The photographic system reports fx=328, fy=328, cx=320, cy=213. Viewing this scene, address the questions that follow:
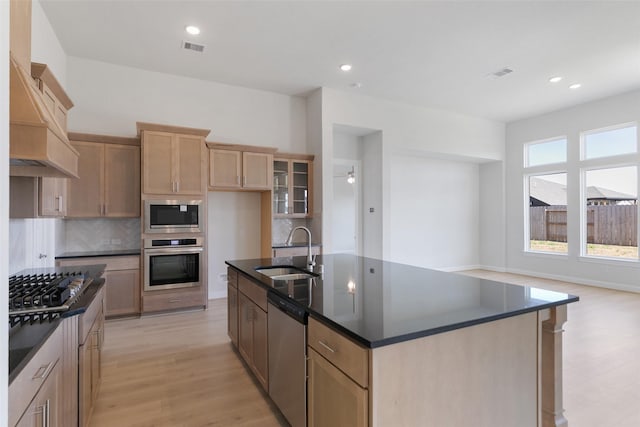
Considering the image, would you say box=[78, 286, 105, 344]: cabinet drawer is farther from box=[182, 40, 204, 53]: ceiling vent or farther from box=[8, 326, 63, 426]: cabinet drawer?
box=[182, 40, 204, 53]: ceiling vent

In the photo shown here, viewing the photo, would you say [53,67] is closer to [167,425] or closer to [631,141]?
[167,425]

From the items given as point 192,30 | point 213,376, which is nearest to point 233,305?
point 213,376

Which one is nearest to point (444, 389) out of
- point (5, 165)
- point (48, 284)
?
point (5, 165)

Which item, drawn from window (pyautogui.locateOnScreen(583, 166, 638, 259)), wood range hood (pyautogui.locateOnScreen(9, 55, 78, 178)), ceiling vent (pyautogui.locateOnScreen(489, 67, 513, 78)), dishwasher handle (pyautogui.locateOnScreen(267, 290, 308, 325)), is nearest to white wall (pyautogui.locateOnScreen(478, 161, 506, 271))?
window (pyautogui.locateOnScreen(583, 166, 638, 259))

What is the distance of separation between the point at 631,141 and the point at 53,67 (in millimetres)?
8691

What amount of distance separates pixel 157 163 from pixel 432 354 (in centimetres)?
399

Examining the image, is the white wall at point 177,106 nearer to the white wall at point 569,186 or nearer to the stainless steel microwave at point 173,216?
the stainless steel microwave at point 173,216

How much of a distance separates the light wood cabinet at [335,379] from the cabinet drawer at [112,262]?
326cm

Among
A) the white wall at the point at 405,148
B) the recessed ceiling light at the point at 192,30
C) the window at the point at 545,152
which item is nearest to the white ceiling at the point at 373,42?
the recessed ceiling light at the point at 192,30

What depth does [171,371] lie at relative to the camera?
2.74 meters

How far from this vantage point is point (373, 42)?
4.00 meters

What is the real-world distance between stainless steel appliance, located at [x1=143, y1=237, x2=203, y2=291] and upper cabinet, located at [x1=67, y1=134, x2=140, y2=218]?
560mm

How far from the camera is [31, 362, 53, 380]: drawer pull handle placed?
119cm

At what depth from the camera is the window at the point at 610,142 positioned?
572cm
